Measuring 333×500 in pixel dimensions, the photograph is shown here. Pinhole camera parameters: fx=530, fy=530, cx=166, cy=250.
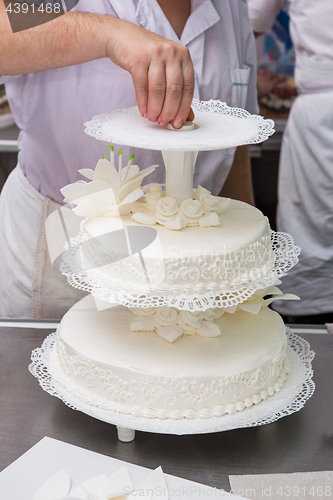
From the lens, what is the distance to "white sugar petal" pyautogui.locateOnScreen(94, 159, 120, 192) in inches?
41.9

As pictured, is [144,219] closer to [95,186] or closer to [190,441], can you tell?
[95,186]

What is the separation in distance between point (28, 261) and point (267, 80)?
7.44 feet

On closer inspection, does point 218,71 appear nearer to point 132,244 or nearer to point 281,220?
point 132,244

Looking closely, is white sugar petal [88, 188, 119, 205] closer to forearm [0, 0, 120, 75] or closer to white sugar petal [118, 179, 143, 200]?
white sugar petal [118, 179, 143, 200]

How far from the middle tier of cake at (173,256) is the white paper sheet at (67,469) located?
0.32m

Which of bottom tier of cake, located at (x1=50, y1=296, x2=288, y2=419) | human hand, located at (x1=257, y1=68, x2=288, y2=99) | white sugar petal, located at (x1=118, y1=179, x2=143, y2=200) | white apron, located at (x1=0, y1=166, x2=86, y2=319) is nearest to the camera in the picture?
bottom tier of cake, located at (x1=50, y1=296, x2=288, y2=419)

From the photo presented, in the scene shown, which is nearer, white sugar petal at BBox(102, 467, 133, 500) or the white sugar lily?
white sugar petal at BBox(102, 467, 133, 500)

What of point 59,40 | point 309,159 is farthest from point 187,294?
point 309,159

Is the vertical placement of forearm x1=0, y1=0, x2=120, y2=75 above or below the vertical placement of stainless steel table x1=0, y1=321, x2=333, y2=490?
above

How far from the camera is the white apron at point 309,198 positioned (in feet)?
7.79

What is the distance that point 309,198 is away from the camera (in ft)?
8.27

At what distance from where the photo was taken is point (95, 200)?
1.06 metres

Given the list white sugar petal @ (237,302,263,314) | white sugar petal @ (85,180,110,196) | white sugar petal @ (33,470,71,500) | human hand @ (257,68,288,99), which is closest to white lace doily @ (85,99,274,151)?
white sugar petal @ (85,180,110,196)

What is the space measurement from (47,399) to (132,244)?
1.40ft
